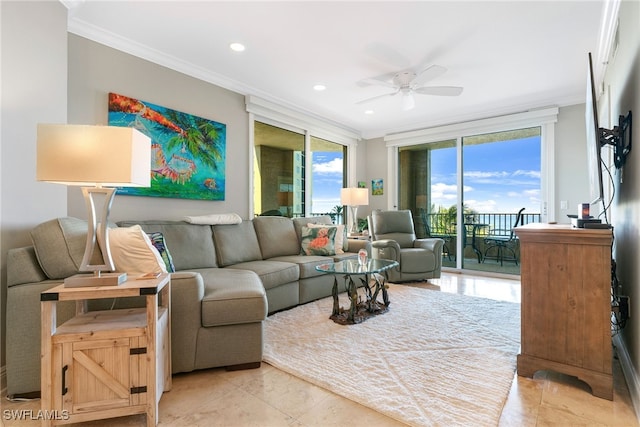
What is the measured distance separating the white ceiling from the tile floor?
2.57 metres

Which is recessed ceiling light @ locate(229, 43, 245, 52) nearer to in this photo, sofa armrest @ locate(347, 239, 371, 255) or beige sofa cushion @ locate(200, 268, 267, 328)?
beige sofa cushion @ locate(200, 268, 267, 328)

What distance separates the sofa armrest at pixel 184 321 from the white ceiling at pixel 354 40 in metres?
2.03

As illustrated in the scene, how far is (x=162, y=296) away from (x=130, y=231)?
0.42 m

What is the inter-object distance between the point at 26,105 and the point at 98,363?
1.64 metres

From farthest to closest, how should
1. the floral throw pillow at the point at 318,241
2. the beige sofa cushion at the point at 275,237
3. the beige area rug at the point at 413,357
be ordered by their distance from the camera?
1. the floral throw pillow at the point at 318,241
2. the beige sofa cushion at the point at 275,237
3. the beige area rug at the point at 413,357

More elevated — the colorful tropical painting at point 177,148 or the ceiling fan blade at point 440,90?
the ceiling fan blade at point 440,90

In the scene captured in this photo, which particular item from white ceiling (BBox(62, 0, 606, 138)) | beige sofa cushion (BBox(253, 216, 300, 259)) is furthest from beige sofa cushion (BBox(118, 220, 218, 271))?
white ceiling (BBox(62, 0, 606, 138))

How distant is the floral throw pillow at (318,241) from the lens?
3.77 meters

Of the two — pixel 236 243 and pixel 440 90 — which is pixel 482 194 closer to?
pixel 440 90

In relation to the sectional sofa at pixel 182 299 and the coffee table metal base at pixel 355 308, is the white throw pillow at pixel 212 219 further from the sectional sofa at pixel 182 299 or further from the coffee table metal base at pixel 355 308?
the coffee table metal base at pixel 355 308

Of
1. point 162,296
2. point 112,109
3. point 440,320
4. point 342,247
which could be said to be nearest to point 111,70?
point 112,109

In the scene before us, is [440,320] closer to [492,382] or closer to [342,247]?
[492,382]

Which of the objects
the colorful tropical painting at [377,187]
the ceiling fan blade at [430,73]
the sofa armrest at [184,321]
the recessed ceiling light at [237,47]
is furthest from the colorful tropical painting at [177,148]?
the colorful tropical painting at [377,187]

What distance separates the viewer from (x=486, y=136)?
16.9 feet
